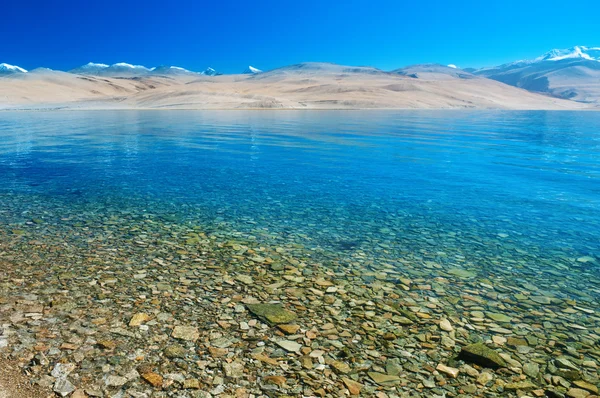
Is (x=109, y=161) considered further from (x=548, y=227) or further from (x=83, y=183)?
(x=548, y=227)

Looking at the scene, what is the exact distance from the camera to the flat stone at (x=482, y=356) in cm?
634

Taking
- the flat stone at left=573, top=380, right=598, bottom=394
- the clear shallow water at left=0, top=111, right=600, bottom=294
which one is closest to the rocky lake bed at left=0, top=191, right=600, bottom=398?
the flat stone at left=573, top=380, right=598, bottom=394

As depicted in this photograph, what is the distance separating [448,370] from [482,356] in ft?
2.07

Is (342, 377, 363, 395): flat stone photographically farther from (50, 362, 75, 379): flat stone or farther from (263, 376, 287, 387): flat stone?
(50, 362, 75, 379): flat stone

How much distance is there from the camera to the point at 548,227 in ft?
44.2

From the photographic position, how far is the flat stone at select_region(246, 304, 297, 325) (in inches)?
293

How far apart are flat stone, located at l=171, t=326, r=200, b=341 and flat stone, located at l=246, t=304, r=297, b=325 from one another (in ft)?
3.84

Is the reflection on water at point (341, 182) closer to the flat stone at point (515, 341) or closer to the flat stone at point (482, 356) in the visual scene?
the flat stone at point (515, 341)

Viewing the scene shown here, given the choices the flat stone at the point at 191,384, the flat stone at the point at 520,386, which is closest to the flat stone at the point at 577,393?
the flat stone at the point at 520,386

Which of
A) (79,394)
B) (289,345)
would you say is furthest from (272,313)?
(79,394)

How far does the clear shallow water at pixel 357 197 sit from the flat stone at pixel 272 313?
2974 mm

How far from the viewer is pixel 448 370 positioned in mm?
6207

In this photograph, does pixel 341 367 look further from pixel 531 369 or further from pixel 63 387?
pixel 63 387

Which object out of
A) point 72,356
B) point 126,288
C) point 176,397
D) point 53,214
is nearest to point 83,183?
point 53,214
